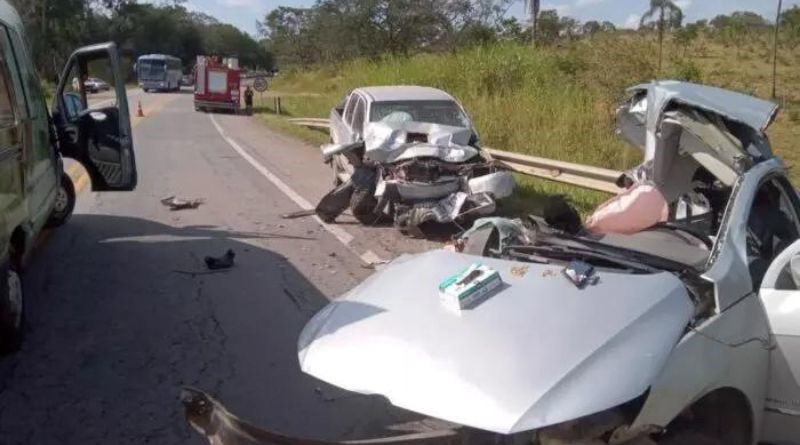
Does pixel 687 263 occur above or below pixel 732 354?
above

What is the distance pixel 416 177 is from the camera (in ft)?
30.4

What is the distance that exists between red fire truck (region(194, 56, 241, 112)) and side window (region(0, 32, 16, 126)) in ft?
102

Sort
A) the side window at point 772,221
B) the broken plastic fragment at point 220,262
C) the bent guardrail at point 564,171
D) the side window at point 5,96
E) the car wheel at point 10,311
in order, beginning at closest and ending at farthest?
the side window at point 772,221 < the car wheel at point 10,311 < the side window at point 5,96 < the broken plastic fragment at point 220,262 < the bent guardrail at point 564,171

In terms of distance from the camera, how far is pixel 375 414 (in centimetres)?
423

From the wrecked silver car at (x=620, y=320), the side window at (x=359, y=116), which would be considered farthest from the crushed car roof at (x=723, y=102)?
the side window at (x=359, y=116)

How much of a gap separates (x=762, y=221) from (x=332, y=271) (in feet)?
13.5

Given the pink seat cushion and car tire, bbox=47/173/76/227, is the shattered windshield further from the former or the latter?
the pink seat cushion

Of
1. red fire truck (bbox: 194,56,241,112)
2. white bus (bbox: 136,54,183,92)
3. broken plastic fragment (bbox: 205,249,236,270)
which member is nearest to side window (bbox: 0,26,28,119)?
broken plastic fragment (bbox: 205,249,236,270)

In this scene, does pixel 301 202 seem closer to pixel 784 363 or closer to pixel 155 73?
pixel 784 363

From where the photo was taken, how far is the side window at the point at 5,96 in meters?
5.77

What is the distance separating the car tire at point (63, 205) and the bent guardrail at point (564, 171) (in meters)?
5.44

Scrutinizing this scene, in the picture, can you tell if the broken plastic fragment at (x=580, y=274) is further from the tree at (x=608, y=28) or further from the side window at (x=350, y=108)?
the tree at (x=608, y=28)

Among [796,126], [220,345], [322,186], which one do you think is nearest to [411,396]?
[220,345]

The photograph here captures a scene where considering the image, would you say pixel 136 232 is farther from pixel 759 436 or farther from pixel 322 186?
pixel 759 436
